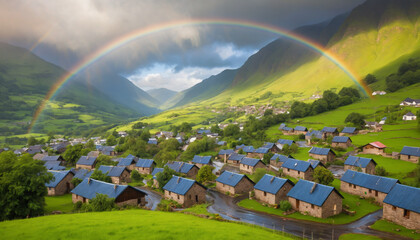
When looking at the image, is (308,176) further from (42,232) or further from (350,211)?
(42,232)

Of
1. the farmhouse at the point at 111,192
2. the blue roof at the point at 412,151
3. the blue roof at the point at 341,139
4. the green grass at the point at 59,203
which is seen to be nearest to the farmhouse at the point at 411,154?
A: the blue roof at the point at 412,151

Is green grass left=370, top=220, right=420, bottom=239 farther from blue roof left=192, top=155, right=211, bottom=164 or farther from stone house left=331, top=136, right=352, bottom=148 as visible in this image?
blue roof left=192, top=155, right=211, bottom=164

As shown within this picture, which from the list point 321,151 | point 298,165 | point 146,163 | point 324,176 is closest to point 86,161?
point 146,163

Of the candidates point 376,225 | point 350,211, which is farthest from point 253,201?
point 376,225

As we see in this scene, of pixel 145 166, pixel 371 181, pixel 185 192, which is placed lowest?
pixel 185 192

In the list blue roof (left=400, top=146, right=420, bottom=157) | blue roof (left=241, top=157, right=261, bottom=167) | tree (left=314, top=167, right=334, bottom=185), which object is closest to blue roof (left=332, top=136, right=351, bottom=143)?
blue roof (left=400, top=146, right=420, bottom=157)

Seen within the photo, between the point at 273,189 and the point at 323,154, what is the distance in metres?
37.6

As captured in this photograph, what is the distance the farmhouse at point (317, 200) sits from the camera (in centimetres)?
4319

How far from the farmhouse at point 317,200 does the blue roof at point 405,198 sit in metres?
7.95

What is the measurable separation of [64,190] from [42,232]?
48.2 meters

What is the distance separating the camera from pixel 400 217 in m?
37.8

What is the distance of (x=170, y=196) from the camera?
58.9 m

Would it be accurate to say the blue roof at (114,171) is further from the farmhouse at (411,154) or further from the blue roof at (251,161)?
the farmhouse at (411,154)

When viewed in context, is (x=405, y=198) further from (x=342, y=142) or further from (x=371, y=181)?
(x=342, y=142)
